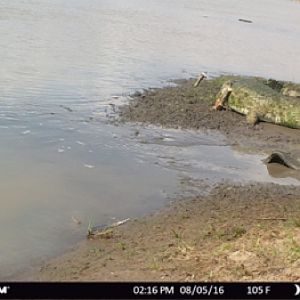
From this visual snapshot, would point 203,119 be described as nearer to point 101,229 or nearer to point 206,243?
point 101,229

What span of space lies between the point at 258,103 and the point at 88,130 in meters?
4.54

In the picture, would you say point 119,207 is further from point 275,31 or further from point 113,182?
point 275,31

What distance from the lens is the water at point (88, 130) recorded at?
6684 millimetres

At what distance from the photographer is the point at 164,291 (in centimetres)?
379

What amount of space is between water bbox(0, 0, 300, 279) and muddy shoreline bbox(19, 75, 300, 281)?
401 mm

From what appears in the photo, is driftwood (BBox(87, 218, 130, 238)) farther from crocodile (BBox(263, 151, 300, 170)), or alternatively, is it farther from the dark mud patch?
the dark mud patch

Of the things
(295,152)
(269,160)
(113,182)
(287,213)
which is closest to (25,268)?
(113,182)

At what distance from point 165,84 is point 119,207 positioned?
8.83 metres

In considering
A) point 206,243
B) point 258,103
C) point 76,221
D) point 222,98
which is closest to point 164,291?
point 206,243

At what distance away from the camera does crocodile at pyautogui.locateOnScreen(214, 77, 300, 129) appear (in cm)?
1205

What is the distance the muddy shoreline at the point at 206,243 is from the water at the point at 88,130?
1.31 feet

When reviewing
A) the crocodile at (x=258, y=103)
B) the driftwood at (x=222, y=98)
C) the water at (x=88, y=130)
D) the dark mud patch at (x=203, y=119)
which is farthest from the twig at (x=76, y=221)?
the driftwood at (x=222, y=98)

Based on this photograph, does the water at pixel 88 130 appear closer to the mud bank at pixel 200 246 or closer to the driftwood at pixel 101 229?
the driftwood at pixel 101 229

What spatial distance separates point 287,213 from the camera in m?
6.60
